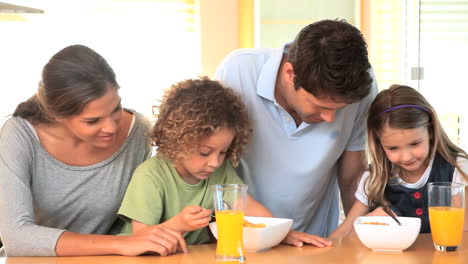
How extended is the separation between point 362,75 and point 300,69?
0.17 meters

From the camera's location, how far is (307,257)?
69.2 inches

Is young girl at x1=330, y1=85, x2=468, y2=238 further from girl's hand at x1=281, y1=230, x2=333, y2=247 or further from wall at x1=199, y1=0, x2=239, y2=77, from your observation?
wall at x1=199, y1=0, x2=239, y2=77

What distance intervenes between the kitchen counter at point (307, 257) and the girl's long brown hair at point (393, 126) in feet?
1.42

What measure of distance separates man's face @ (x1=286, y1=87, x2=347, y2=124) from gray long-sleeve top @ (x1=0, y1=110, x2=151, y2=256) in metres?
0.46

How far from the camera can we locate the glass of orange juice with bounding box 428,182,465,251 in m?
1.76

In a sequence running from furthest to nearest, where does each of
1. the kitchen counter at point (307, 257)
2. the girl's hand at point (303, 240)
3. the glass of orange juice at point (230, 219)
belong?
the girl's hand at point (303, 240), the kitchen counter at point (307, 257), the glass of orange juice at point (230, 219)

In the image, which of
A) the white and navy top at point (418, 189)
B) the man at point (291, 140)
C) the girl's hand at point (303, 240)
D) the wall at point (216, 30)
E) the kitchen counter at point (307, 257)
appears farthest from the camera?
the wall at point (216, 30)

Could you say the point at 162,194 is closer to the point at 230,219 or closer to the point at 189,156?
the point at 189,156

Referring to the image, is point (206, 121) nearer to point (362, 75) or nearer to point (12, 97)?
point (362, 75)

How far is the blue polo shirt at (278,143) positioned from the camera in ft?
7.06

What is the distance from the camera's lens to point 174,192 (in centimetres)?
201

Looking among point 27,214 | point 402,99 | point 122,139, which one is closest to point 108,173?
point 122,139

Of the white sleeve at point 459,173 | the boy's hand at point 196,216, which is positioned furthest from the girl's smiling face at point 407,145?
the boy's hand at point 196,216

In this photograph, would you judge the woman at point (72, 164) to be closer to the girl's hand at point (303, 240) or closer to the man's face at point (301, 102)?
the girl's hand at point (303, 240)
